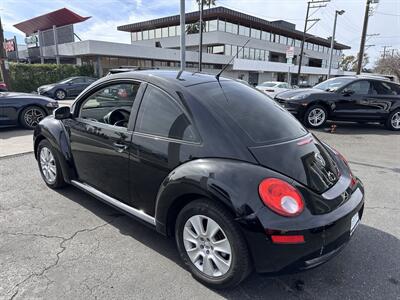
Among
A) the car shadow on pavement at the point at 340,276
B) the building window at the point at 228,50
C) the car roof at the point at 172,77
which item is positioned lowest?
the car shadow on pavement at the point at 340,276

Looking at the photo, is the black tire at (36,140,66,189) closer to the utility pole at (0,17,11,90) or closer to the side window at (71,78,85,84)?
the utility pole at (0,17,11,90)

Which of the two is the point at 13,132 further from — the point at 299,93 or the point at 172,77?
the point at 299,93

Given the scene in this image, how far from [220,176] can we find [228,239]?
45 cm

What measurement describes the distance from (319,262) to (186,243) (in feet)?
3.36

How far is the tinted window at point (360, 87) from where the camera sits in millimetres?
8930

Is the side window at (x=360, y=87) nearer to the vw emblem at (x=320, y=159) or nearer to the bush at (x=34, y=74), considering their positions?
the vw emblem at (x=320, y=159)

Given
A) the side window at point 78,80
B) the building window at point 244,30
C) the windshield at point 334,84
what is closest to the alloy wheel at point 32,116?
the windshield at point 334,84

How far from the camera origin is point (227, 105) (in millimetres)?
2607

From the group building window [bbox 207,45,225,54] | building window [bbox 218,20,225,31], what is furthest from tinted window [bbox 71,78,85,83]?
building window [bbox 218,20,225,31]

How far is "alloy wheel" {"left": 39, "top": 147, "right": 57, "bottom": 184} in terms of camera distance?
13.0 ft

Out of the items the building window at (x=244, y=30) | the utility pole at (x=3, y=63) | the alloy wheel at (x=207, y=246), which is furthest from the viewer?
the building window at (x=244, y=30)

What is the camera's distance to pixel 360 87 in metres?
8.95

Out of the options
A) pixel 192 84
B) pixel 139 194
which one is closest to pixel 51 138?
pixel 139 194

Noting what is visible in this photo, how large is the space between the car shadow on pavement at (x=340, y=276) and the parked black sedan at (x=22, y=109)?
20.9ft
